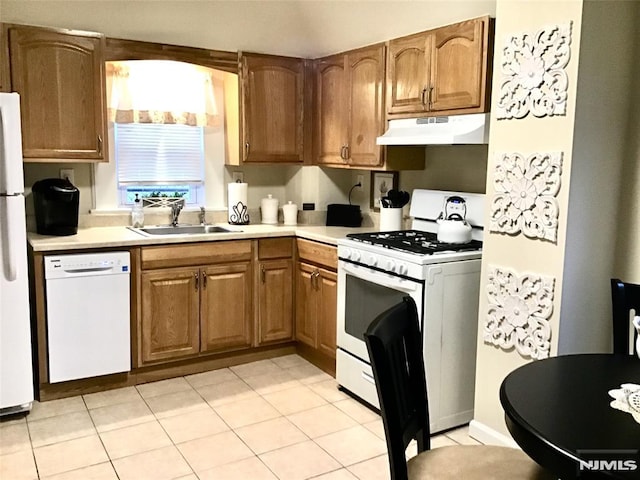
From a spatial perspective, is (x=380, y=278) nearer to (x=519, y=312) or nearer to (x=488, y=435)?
(x=519, y=312)

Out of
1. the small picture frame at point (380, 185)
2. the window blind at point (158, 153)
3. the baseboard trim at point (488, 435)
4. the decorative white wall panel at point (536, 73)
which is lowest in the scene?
the baseboard trim at point (488, 435)

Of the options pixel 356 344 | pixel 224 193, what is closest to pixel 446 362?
pixel 356 344

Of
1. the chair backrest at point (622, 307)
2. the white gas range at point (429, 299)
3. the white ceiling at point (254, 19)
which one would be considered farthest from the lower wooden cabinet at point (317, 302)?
the chair backrest at point (622, 307)

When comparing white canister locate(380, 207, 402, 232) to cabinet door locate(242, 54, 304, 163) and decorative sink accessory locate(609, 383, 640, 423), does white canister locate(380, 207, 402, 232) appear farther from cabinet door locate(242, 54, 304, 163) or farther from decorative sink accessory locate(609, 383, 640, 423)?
decorative sink accessory locate(609, 383, 640, 423)

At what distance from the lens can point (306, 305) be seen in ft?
13.0

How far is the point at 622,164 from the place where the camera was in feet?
8.52

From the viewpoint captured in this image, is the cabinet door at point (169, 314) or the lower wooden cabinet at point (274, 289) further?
the lower wooden cabinet at point (274, 289)

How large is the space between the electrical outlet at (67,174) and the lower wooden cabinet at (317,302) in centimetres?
158

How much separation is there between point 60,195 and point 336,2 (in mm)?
2072

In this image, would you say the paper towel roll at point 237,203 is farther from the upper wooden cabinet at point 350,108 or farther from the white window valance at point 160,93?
the upper wooden cabinet at point 350,108

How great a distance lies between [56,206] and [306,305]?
1.70 m

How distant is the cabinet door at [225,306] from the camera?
3756 millimetres

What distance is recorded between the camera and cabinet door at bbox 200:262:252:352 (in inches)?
148

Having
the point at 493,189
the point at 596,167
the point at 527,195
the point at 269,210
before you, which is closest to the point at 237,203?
the point at 269,210
